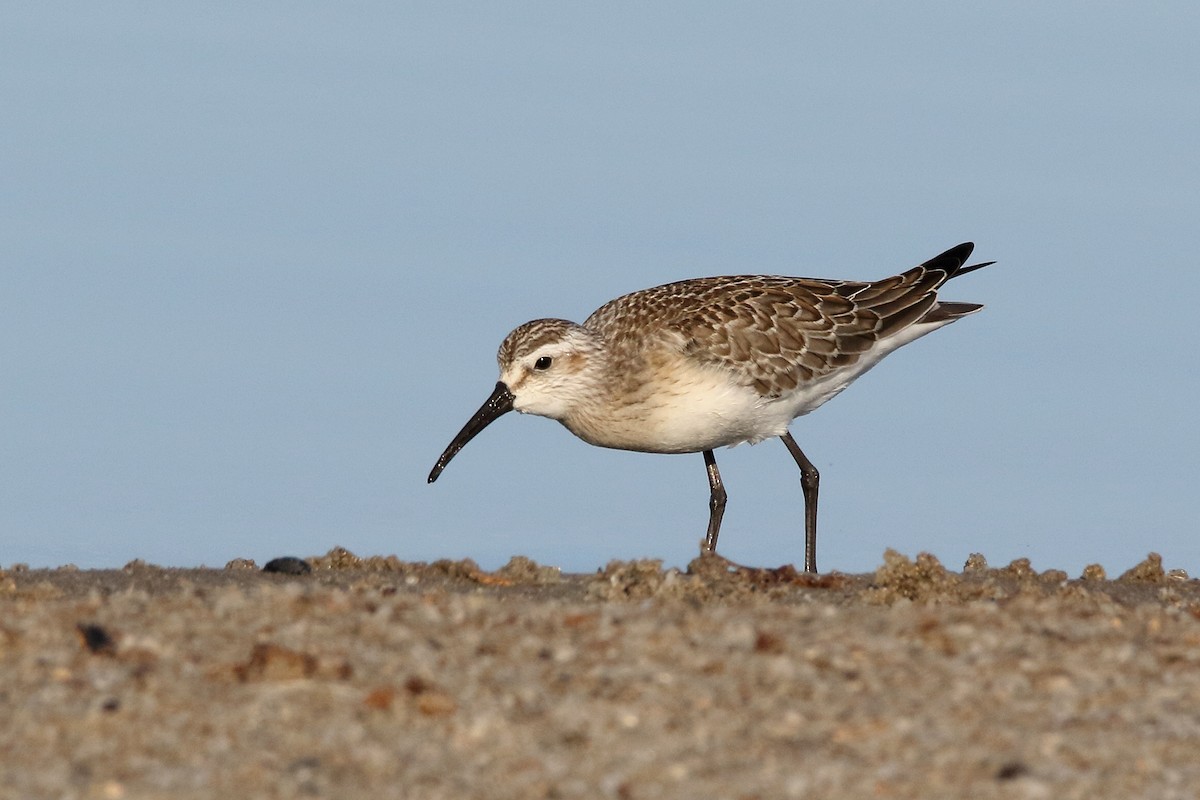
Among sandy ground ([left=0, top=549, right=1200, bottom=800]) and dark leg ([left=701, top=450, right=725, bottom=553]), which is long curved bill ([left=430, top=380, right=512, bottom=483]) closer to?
dark leg ([left=701, top=450, right=725, bottom=553])

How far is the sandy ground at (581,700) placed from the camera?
6285mm

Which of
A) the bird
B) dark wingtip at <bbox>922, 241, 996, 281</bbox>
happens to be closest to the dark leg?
the bird

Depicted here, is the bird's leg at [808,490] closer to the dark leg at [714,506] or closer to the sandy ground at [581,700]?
the dark leg at [714,506]

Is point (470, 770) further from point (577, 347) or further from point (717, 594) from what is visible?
point (577, 347)

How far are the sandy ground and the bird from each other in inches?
186

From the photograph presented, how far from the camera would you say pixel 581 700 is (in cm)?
695

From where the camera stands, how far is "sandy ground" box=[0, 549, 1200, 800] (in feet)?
20.6

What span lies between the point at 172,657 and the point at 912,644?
3.52 meters

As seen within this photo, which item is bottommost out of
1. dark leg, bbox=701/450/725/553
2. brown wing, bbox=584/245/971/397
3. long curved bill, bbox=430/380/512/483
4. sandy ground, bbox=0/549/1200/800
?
sandy ground, bbox=0/549/1200/800

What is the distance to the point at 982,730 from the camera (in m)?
6.91

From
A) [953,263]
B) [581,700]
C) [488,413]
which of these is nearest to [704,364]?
[488,413]

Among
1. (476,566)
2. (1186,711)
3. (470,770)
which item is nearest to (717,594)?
(476,566)

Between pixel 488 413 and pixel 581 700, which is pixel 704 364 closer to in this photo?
pixel 488 413

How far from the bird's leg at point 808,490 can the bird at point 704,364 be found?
1cm
